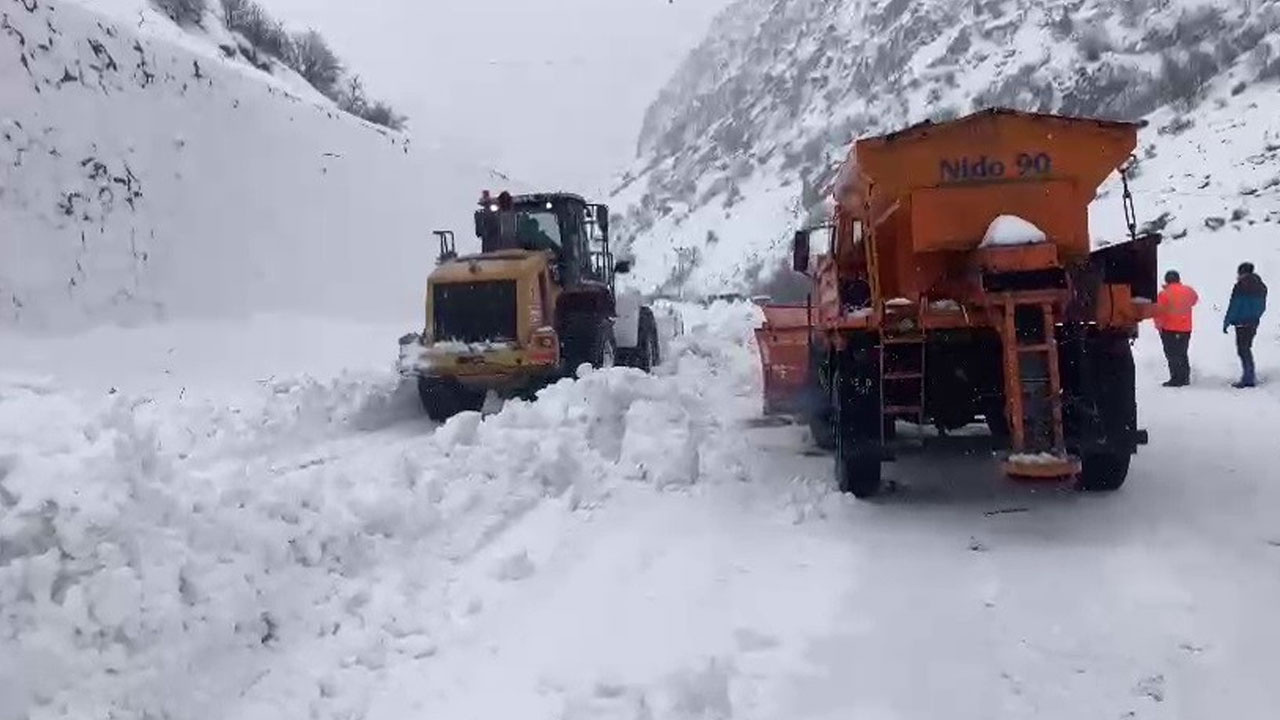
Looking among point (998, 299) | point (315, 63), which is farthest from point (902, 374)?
point (315, 63)

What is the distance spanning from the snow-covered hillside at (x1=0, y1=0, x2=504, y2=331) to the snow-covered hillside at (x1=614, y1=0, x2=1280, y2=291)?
7882 mm

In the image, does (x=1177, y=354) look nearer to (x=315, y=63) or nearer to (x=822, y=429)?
(x=822, y=429)

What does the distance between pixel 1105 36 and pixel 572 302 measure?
1867 inches

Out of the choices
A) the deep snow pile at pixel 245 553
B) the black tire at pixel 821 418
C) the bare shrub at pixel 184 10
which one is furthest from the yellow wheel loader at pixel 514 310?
the bare shrub at pixel 184 10

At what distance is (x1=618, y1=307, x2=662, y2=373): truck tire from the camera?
46.4 ft

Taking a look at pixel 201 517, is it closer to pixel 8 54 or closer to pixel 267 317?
pixel 267 317

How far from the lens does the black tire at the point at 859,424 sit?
281 inches

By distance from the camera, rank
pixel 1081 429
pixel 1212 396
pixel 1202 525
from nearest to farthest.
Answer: pixel 1202 525
pixel 1081 429
pixel 1212 396

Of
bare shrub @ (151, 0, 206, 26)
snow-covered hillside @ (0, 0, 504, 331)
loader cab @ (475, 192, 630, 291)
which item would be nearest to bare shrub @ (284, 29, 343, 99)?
bare shrub @ (151, 0, 206, 26)

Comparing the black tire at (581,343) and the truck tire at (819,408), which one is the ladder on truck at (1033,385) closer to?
the truck tire at (819,408)

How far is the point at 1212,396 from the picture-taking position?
1168 centimetres

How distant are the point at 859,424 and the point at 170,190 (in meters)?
11.7

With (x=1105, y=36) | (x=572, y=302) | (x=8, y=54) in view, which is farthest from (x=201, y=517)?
(x=1105, y=36)

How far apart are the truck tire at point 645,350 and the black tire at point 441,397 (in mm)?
2768
